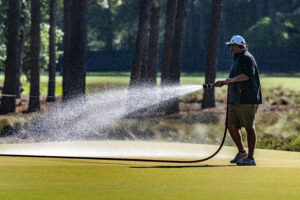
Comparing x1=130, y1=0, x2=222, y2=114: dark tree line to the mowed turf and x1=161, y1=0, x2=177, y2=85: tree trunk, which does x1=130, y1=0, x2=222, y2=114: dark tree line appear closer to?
x1=161, y1=0, x2=177, y2=85: tree trunk

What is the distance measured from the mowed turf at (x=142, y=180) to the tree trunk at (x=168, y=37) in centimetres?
1823

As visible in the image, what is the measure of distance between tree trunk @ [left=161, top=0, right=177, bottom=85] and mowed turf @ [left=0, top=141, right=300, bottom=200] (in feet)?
59.8

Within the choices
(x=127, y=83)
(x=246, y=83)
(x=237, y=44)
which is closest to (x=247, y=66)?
(x=246, y=83)

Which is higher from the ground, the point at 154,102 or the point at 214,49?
the point at 214,49

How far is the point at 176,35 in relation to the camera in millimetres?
29609

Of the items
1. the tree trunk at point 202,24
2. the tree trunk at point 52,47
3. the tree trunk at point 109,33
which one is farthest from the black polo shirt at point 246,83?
the tree trunk at point 109,33

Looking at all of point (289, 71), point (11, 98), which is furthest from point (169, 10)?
point (289, 71)

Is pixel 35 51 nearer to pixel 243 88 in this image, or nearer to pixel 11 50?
pixel 11 50

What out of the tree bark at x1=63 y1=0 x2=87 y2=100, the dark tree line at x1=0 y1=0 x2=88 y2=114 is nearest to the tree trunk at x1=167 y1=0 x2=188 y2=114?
the dark tree line at x1=0 y1=0 x2=88 y2=114

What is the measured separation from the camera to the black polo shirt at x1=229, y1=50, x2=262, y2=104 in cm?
1138

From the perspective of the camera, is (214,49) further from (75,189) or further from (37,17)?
(75,189)

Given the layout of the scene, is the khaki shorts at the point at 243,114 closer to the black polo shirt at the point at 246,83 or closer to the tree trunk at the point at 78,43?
the black polo shirt at the point at 246,83

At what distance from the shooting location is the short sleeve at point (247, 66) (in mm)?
11359

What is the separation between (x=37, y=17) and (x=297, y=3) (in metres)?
52.3
